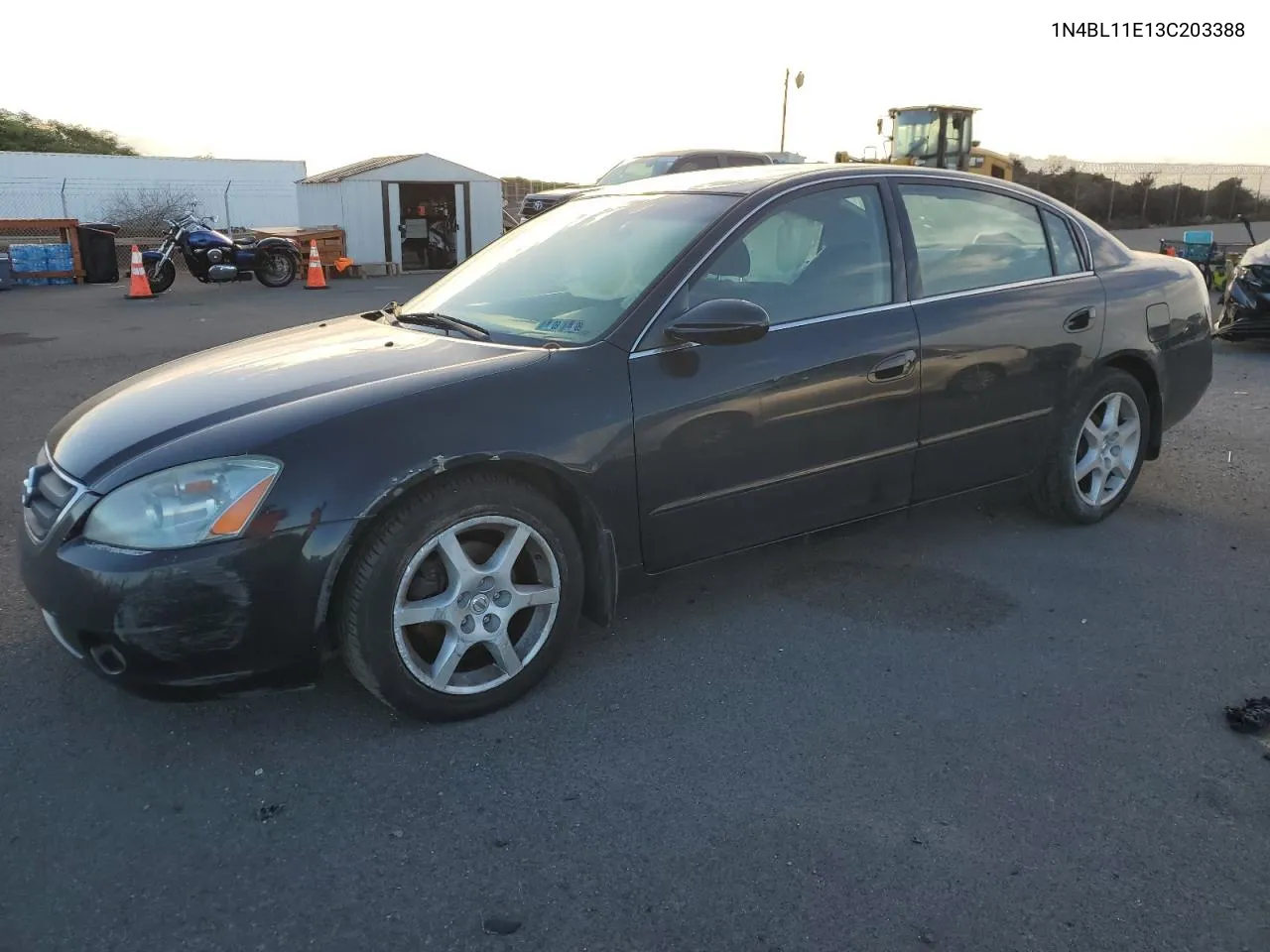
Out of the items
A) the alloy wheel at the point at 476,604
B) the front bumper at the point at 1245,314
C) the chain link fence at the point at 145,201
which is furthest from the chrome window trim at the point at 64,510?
the chain link fence at the point at 145,201

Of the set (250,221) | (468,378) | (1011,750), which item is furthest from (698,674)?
(250,221)

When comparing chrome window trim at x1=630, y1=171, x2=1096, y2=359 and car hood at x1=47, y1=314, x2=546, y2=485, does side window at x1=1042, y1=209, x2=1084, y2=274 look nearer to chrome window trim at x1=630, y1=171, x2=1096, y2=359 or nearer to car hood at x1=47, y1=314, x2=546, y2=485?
chrome window trim at x1=630, y1=171, x2=1096, y2=359

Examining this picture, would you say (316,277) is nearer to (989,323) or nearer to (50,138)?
(989,323)

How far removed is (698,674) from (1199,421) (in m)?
5.14

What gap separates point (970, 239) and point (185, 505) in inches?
123

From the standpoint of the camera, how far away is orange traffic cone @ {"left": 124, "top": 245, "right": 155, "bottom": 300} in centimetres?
1550

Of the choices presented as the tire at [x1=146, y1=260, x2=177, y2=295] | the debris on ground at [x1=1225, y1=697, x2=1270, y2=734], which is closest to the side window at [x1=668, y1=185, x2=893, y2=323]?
the debris on ground at [x1=1225, y1=697, x2=1270, y2=734]

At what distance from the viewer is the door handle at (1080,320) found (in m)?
4.31

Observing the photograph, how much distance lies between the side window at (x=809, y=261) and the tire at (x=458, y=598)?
917 millimetres

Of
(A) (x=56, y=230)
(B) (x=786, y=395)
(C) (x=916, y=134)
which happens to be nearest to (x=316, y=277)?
(A) (x=56, y=230)

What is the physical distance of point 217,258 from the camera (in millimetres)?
17078

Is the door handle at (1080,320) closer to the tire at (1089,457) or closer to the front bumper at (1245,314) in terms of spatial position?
the tire at (1089,457)

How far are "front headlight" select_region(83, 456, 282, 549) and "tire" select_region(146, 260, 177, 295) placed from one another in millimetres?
14916

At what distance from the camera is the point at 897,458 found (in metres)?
3.85
